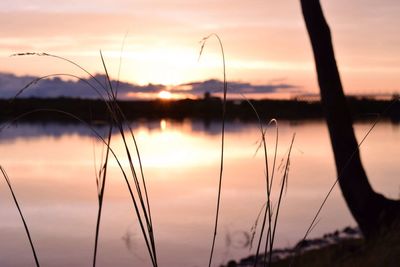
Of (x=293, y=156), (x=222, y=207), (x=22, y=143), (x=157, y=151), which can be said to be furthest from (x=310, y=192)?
(x=22, y=143)

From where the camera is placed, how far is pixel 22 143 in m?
34.3

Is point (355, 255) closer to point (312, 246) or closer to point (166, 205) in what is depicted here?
point (312, 246)

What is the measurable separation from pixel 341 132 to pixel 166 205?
386 inches

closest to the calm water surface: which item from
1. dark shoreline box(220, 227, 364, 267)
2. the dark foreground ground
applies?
dark shoreline box(220, 227, 364, 267)

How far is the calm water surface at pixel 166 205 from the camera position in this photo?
10367mm

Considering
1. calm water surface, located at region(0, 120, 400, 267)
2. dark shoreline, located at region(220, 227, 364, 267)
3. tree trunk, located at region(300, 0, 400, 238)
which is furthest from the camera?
calm water surface, located at region(0, 120, 400, 267)

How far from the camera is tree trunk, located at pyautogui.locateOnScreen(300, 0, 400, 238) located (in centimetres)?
609

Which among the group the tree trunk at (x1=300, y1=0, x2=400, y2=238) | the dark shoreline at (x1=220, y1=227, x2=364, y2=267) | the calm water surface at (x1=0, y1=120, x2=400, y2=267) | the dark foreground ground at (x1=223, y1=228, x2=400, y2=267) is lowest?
the calm water surface at (x1=0, y1=120, x2=400, y2=267)

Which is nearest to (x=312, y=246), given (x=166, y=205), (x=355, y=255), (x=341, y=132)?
(x=355, y=255)

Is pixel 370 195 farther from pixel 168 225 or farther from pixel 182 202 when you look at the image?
pixel 182 202

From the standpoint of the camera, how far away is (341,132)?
241 inches

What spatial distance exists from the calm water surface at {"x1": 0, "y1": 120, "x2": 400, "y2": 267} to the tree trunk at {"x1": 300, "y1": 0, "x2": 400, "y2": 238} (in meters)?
0.51

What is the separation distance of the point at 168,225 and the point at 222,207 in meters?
2.09

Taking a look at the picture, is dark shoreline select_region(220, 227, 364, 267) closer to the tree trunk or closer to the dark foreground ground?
the dark foreground ground
